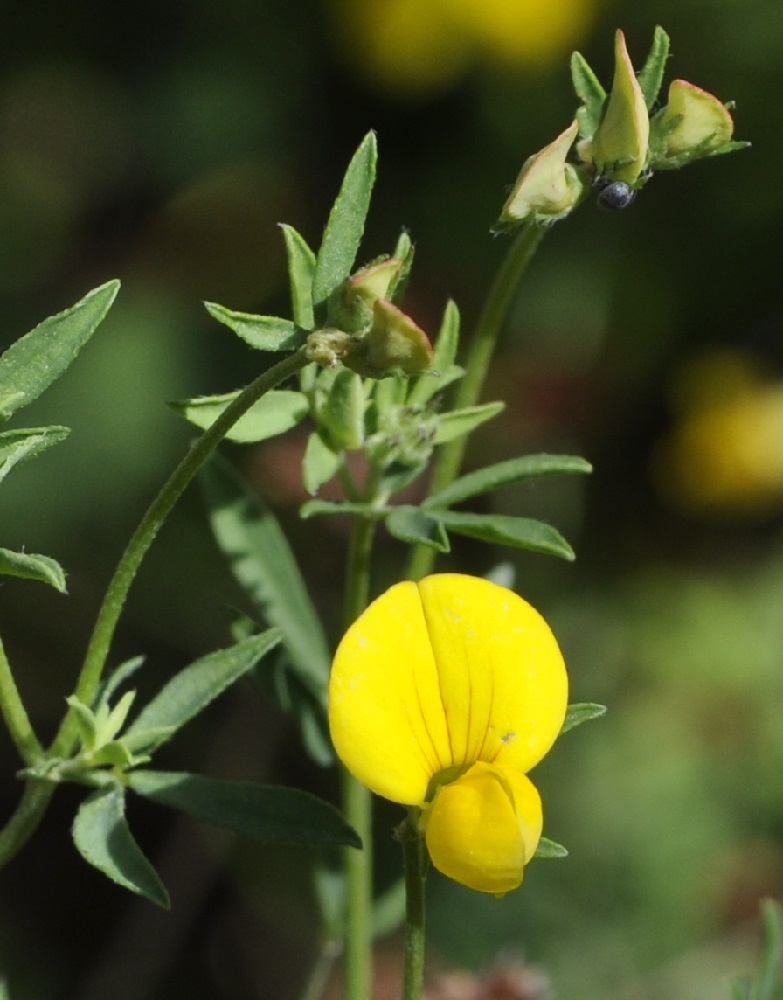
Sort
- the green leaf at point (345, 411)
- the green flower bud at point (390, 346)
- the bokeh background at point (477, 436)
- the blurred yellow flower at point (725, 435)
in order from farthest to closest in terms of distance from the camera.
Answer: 1. the blurred yellow flower at point (725, 435)
2. the bokeh background at point (477, 436)
3. the green leaf at point (345, 411)
4. the green flower bud at point (390, 346)

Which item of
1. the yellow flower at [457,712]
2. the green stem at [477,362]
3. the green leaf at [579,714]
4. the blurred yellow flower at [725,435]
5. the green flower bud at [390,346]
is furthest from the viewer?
the blurred yellow flower at [725,435]

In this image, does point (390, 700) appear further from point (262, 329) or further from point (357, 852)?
point (357, 852)

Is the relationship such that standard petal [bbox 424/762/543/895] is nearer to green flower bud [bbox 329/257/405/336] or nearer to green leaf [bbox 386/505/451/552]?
green leaf [bbox 386/505/451/552]

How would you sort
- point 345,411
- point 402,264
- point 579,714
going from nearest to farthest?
point 402,264, point 579,714, point 345,411

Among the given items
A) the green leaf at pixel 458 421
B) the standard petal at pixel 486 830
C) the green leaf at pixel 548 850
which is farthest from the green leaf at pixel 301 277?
the green leaf at pixel 548 850

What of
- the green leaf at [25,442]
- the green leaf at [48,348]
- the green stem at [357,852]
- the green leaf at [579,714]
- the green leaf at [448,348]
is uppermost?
the green leaf at [48,348]

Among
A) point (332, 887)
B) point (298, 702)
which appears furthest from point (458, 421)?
point (332, 887)

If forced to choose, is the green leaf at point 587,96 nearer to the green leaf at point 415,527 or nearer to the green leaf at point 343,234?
the green leaf at point 343,234
